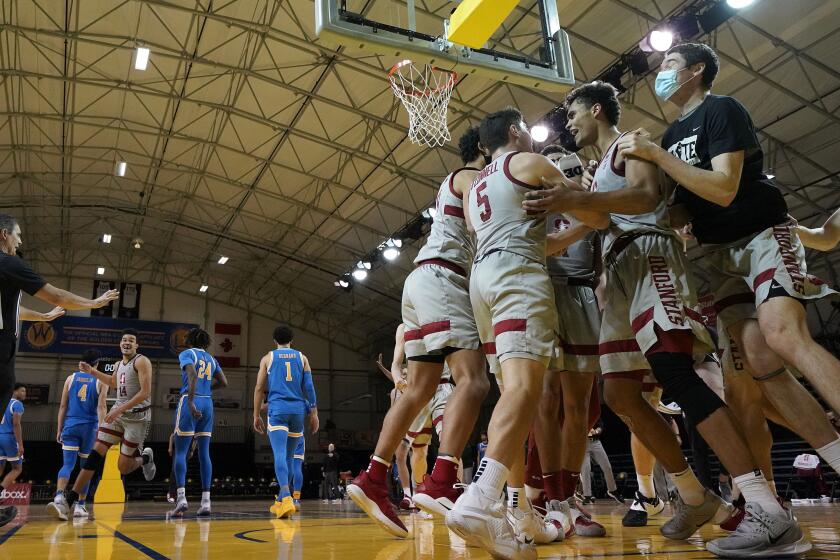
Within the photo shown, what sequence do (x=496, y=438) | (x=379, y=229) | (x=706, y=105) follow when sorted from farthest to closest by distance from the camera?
(x=379, y=229) < (x=706, y=105) < (x=496, y=438)

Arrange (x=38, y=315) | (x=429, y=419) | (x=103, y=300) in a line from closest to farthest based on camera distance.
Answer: (x=103, y=300)
(x=38, y=315)
(x=429, y=419)

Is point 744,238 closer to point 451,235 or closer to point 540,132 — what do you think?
point 451,235

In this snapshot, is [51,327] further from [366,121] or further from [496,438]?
[496,438]

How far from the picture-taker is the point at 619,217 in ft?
9.92

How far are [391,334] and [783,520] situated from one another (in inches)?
1112

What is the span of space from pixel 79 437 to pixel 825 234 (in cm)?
775

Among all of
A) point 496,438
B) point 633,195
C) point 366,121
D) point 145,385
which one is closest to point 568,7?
point 366,121

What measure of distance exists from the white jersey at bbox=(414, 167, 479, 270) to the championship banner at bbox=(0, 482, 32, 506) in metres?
13.0

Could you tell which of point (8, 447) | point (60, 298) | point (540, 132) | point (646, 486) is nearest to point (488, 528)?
point (646, 486)

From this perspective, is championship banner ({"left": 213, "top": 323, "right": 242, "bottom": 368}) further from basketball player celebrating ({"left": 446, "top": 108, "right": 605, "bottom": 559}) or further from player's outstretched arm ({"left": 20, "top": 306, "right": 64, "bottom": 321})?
basketball player celebrating ({"left": 446, "top": 108, "right": 605, "bottom": 559})

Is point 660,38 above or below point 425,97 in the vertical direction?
below

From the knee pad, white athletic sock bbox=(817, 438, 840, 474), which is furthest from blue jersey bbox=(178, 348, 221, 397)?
white athletic sock bbox=(817, 438, 840, 474)

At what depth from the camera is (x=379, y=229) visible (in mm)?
21766

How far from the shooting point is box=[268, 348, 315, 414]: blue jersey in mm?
6543
